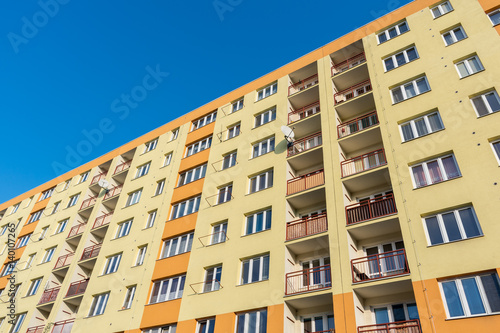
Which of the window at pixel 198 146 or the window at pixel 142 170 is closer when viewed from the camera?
the window at pixel 198 146

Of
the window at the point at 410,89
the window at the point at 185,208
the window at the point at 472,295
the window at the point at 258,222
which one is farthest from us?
the window at the point at 185,208

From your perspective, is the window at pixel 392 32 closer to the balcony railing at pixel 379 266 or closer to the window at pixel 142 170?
the balcony railing at pixel 379 266

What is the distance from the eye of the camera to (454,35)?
2277cm

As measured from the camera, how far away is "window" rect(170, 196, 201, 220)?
1059 inches

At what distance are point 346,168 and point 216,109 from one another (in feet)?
50.6

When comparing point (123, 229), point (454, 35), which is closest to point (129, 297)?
point (123, 229)

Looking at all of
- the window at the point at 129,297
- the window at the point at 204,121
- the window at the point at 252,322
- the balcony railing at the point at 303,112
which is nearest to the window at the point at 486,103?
the balcony railing at the point at 303,112

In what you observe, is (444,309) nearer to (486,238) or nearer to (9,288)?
(486,238)

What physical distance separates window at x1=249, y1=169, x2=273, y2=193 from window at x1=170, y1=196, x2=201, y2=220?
14.5 feet

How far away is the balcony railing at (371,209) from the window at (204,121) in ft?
56.7

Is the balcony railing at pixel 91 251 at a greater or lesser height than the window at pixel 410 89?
lesser

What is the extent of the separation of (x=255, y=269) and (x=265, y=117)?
12.9m

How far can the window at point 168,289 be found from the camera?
2290 centimetres

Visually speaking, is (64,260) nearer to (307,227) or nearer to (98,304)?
(98,304)
